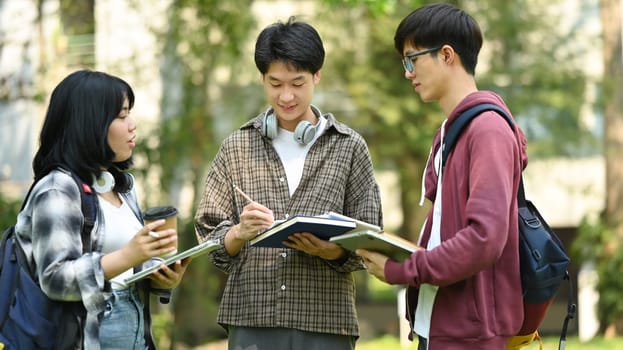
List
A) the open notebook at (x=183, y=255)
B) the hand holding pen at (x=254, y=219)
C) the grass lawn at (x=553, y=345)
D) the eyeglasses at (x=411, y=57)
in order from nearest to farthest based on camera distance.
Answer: the open notebook at (x=183, y=255), the eyeglasses at (x=411, y=57), the hand holding pen at (x=254, y=219), the grass lawn at (x=553, y=345)

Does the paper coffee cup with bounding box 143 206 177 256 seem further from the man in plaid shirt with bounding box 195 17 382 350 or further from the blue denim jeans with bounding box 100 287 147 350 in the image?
the man in plaid shirt with bounding box 195 17 382 350

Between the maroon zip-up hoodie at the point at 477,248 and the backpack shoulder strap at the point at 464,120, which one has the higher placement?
the backpack shoulder strap at the point at 464,120

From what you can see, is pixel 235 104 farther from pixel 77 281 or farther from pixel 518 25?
pixel 77 281

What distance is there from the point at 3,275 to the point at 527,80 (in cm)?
1073

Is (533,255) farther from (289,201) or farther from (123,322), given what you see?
(123,322)

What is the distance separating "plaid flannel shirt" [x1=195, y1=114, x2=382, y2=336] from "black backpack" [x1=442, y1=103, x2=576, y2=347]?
0.69 m

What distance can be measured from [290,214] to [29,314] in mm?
1082

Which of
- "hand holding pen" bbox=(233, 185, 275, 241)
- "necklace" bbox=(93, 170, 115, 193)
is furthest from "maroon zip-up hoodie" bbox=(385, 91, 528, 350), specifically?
"necklace" bbox=(93, 170, 115, 193)

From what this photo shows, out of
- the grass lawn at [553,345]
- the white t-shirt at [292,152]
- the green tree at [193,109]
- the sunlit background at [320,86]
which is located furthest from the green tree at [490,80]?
the white t-shirt at [292,152]

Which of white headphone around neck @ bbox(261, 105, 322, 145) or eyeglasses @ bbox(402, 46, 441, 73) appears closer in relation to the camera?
eyeglasses @ bbox(402, 46, 441, 73)

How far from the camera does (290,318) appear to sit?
3953 mm

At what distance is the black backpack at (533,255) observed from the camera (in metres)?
3.37

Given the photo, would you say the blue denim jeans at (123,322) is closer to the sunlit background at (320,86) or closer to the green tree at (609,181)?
the sunlit background at (320,86)

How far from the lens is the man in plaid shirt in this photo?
3.97 metres
